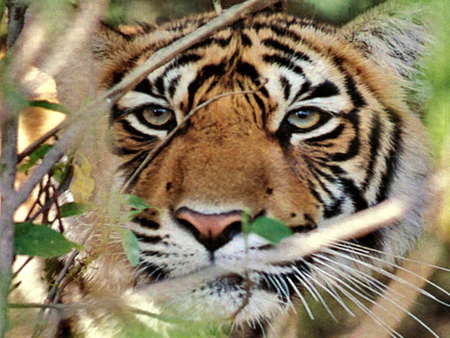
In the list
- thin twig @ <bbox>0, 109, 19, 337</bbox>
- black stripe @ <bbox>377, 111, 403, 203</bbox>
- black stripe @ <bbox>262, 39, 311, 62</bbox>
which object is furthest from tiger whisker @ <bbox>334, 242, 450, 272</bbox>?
thin twig @ <bbox>0, 109, 19, 337</bbox>

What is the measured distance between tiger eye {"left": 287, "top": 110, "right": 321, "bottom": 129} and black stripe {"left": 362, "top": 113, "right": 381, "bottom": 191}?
0.67 ft

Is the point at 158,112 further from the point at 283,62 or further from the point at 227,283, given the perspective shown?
the point at 227,283

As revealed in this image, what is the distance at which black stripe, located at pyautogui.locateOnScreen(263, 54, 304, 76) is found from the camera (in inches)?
71.2

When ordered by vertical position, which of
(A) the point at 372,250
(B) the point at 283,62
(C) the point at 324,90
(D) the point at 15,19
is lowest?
(A) the point at 372,250

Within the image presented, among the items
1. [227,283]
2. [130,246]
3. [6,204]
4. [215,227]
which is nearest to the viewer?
[6,204]

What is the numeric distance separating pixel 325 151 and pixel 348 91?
22cm

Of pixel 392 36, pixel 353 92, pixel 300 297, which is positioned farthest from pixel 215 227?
pixel 392 36

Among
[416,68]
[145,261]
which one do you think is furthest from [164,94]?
[416,68]

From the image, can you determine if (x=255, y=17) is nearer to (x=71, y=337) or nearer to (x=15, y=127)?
(x=15, y=127)

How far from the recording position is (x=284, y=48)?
73.4 inches

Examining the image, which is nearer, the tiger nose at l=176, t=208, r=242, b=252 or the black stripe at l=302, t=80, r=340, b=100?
the tiger nose at l=176, t=208, r=242, b=252

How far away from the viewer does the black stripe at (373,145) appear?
1.84 meters

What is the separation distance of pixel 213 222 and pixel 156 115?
0.49 meters

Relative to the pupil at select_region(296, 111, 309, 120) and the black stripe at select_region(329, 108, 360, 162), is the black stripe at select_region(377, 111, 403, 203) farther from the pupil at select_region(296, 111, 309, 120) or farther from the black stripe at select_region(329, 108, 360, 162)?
the pupil at select_region(296, 111, 309, 120)
